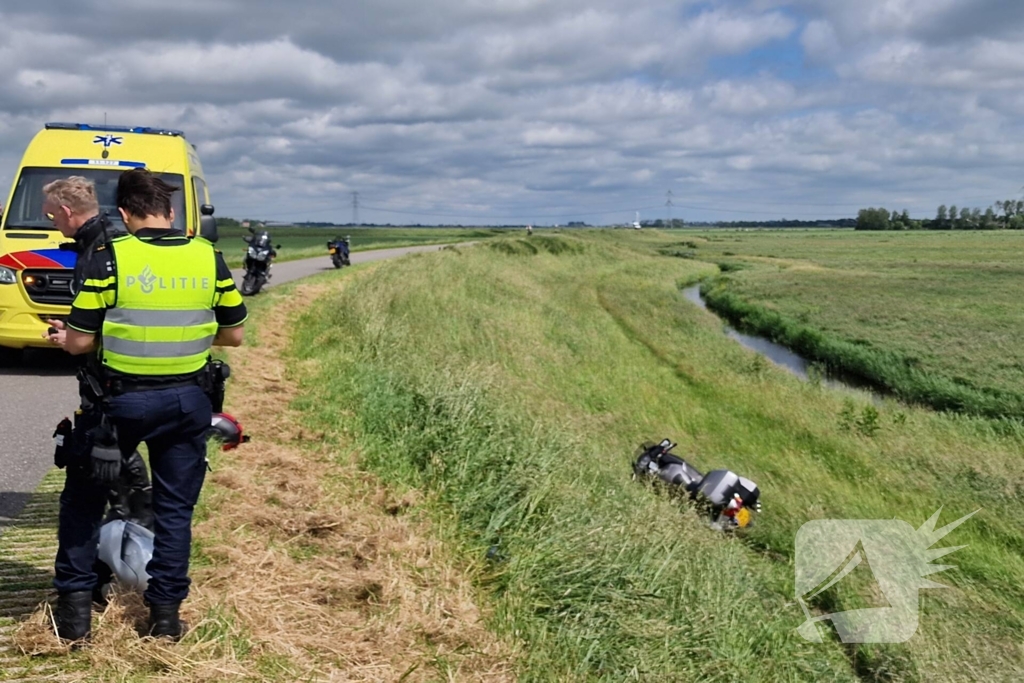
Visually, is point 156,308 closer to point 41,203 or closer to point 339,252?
point 41,203

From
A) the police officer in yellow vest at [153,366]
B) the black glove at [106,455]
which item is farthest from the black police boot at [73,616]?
the black glove at [106,455]

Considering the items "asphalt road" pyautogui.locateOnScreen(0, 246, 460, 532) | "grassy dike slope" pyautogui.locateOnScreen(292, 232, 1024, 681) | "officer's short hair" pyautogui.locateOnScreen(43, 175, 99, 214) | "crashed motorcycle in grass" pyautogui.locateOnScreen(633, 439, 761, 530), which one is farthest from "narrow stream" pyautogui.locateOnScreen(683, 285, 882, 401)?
"officer's short hair" pyautogui.locateOnScreen(43, 175, 99, 214)

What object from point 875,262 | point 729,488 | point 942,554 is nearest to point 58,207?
point 729,488

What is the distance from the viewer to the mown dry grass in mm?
3559

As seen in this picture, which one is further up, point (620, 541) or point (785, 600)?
point (620, 541)

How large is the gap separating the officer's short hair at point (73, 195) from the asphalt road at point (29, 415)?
2256mm

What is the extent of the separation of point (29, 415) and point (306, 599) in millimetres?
4607

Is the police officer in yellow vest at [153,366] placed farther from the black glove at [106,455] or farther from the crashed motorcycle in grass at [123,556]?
the crashed motorcycle in grass at [123,556]

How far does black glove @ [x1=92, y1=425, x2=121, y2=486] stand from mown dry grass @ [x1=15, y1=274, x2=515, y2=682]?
0.74 meters

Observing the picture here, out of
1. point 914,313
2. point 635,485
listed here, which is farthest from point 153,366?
point 914,313

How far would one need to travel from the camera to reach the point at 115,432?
11.0 feet

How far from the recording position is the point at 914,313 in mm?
23906

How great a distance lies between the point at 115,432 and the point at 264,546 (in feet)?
5.82

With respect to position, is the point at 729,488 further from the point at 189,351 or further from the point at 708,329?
the point at 708,329
